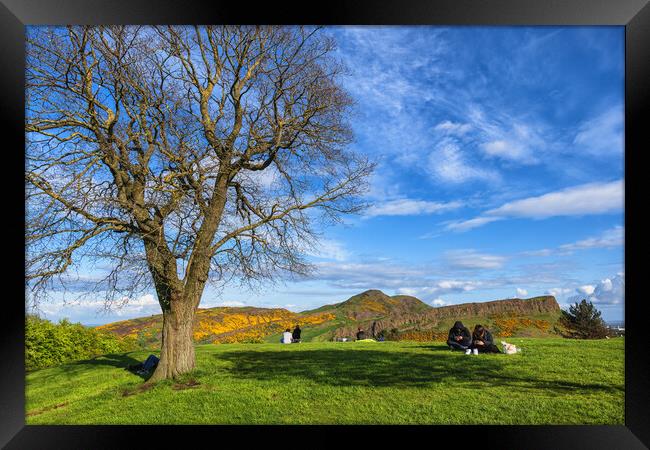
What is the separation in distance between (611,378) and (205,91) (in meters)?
10.5

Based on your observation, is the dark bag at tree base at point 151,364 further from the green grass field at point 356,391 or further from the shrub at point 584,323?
Result: the shrub at point 584,323

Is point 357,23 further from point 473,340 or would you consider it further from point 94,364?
point 94,364

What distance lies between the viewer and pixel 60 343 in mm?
12086

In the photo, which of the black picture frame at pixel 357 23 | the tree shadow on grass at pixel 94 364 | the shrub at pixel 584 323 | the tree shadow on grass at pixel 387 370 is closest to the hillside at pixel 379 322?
the shrub at pixel 584 323

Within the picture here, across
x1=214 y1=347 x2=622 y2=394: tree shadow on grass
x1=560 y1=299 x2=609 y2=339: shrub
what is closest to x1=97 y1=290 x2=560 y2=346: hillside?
x1=560 y1=299 x2=609 y2=339: shrub

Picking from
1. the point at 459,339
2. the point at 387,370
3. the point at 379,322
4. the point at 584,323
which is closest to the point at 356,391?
the point at 387,370

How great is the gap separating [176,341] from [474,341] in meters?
7.61

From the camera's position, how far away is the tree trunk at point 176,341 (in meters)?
8.06

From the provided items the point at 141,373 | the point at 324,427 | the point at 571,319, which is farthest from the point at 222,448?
the point at 571,319

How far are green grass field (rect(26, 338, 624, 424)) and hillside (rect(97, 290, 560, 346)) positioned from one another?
5371mm

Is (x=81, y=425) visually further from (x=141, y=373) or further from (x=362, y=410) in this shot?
(x=362, y=410)

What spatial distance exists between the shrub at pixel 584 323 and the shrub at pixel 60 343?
56.1ft

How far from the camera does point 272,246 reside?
8773mm

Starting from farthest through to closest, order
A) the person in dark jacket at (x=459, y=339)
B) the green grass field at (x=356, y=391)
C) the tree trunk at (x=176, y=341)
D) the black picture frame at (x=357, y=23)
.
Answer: the person in dark jacket at (x=459, y=339) < the tree trunk at (x=176, y=341) < the green grass field at (x=356, y=391) < the black picture frame at (x=357, y=23)
